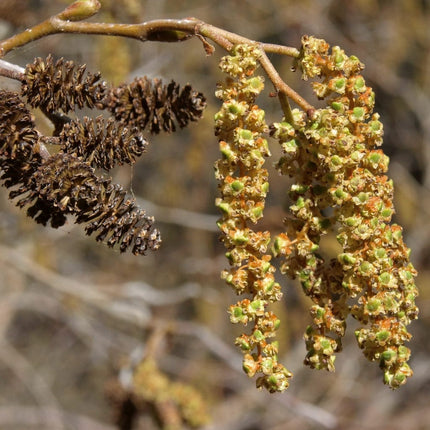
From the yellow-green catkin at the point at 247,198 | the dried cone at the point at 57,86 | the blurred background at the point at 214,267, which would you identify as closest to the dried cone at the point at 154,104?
the dried cone at the point at 57,86

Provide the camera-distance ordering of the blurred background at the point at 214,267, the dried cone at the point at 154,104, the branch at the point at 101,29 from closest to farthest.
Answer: the branch at the point at 101,29
the dried cone at the point at 154,104
the blurred background at the point at 214,267

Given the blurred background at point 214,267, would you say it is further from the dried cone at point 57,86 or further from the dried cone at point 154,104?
the dried cone at point 57,86

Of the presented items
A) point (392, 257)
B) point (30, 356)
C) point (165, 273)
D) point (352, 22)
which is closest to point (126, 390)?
point (392, 257)

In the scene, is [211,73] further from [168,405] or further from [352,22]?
[168,405]

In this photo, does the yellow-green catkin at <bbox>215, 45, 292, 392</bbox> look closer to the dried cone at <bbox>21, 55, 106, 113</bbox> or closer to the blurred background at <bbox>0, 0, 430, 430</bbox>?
the dried cone at <bbox>21, 55, 106, 113</bbox>

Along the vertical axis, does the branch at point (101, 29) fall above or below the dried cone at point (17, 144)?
above

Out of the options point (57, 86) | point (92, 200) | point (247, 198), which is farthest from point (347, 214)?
point (57, 86)
